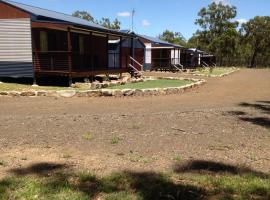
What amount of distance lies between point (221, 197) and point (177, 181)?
2.52ft

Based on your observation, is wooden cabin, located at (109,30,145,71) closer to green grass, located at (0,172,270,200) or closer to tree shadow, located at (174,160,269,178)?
tree shadow, located at (174,160,269,178)

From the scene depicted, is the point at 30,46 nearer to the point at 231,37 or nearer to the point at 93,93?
the point at 93,93

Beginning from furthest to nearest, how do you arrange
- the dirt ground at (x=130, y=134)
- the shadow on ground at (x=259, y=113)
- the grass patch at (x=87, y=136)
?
the shadow on ground at (x=259, y=113) < the grass patch at (x=87, y=136) < the dirt ground at (x=130, y=134)

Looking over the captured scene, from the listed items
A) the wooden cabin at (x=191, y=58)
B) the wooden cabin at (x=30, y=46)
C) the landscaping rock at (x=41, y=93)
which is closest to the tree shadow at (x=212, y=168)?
the landscaping rock at (x=41, y=93)

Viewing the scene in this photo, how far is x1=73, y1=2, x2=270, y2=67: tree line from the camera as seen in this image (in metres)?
73.8

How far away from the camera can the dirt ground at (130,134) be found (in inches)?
241

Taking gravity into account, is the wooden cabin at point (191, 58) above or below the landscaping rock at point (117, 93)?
above

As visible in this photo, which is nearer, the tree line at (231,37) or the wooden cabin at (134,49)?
the wooden cabin at (134,49)

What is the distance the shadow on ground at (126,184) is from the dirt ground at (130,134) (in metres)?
0.31

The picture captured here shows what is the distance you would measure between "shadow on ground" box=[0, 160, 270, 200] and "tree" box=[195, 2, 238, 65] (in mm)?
70366

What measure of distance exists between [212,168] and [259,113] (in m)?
5.75

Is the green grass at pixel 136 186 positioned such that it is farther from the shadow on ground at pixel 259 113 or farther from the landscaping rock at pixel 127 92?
the landscaping rock at pixel 127 92

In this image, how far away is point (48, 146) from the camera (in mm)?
6836

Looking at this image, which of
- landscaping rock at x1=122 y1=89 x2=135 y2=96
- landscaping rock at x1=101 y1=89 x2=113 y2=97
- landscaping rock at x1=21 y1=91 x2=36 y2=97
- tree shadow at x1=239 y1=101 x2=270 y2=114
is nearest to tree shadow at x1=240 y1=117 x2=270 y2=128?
tree shadow at x1=239 y1=101 x2=270 y2=114
